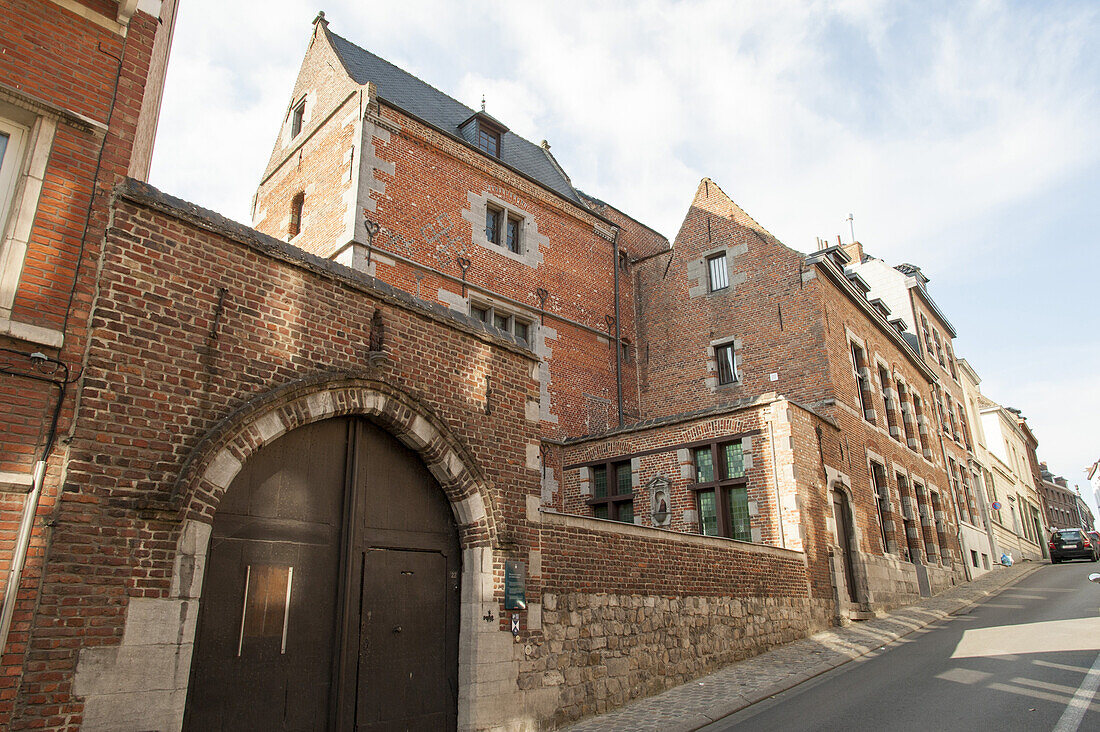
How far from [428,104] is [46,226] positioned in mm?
12649

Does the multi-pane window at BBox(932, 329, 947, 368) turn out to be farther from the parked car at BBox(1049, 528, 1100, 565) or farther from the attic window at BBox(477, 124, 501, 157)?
the attic window at BBox(477, 124, 501, 157)

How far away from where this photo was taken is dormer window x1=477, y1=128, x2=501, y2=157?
16156mm

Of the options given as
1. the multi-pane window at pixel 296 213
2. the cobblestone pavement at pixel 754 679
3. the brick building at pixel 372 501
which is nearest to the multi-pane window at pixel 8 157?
the brick building at pixel 372 501

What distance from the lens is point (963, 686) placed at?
7.28 metres

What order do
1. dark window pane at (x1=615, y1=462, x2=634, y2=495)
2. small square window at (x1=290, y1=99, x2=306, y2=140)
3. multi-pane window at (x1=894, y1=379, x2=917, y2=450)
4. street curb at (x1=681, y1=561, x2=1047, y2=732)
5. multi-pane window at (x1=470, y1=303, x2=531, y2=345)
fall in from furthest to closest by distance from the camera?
multi-pane window at (x1=894, y1=379, x2=917, y2=450) → small square window at (x1=290, y1=99, x2=306, y2=140) → multi-pane window at (x1=470, y1=303, x2=531, y2=345) → dark window pane at (x1=615, y1=462, x2=634, y2=495) → street curb at (x1=681, y1=561, x2=1047, y2=732)

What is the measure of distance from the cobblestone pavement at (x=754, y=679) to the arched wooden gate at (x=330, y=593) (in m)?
2.00

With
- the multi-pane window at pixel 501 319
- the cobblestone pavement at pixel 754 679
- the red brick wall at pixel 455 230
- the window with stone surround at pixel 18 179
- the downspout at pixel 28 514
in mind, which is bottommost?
the cobblestone pavement at pixel 754 679

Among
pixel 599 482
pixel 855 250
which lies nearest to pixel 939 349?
pixel 855 250

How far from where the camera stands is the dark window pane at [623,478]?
14230 mm

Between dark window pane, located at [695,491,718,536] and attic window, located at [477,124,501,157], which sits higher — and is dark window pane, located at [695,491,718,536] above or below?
below

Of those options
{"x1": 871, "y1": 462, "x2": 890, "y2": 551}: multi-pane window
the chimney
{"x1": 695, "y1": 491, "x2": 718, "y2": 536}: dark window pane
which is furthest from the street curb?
the chimney

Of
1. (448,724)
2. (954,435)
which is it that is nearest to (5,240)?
(448,724)

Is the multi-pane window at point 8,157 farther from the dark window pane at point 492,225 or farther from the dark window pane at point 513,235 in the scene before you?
the dark window pane at point 513,235

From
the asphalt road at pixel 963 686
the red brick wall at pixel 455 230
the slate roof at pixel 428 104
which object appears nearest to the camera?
the asphalt road at pixel 963 686
